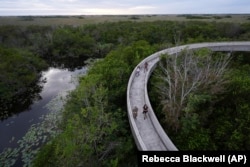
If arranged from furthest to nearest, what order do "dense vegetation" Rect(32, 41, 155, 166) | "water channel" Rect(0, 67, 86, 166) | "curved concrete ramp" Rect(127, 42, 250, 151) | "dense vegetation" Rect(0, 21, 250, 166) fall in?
1. "water channel" Rect(0, 67, 86, 166)
2. "dense vegetation" Rect(0, 21, 250, 166)
3. "curved concrete ramp" Rect(127, 42, 250, 151)
4. "dense vegetation" Rect(32, 41, 155, 166)

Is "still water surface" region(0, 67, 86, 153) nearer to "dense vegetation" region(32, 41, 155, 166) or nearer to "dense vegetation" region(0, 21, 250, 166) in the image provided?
"dense vegetation" region(0, 21, 250, 166)

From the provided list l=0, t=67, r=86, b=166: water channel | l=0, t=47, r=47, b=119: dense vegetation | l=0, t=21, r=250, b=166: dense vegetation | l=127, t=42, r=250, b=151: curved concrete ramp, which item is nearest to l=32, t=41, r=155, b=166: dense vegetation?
l=0, t=21, r=250, b=166: dense vegetation

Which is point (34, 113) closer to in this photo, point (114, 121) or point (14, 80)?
point (14, 80)

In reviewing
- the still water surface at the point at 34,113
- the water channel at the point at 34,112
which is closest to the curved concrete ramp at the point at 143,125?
the water channel at the point at 34,112

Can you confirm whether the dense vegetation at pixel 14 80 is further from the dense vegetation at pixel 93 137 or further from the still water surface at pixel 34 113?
the dense vegetation at pixel 93 137

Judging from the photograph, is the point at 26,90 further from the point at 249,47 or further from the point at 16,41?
the point at 249,47

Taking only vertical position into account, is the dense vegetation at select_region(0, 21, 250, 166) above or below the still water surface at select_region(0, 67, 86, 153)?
above

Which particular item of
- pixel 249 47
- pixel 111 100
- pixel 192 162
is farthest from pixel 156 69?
pixel 192 162

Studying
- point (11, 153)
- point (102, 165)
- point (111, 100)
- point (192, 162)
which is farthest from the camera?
point (111, 100)
